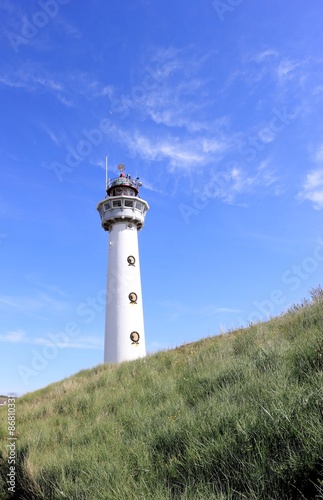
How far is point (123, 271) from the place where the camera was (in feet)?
77.9

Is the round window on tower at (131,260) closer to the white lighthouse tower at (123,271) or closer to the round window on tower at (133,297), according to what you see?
Answer: the white lighthouse tower at (123,271)

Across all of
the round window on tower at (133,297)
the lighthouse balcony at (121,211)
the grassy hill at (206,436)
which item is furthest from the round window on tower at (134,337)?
the grassy hill at (206,436)

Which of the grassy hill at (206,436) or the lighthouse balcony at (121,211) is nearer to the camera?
the grassy hill at (206,436)

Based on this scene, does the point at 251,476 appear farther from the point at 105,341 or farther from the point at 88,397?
the point at 105,341

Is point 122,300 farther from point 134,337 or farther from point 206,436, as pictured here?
point 206,436

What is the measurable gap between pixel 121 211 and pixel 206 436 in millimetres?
22510

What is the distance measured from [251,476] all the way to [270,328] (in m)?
5.37

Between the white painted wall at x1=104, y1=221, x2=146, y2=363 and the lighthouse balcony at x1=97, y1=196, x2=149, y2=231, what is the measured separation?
465mm

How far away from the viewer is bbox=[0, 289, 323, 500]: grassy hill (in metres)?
3.04

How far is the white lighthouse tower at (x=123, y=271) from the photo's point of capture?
21891 mm

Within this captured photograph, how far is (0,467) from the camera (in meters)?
6.29

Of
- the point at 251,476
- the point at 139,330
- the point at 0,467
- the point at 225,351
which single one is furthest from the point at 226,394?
the point at 139,330

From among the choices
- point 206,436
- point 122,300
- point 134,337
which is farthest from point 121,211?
point 206,436

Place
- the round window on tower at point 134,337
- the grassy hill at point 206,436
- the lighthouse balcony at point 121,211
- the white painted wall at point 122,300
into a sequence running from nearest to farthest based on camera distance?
the grassy hill at point 206,436 < the white painted wall at point 122,300 < the round window on tower at point 134,337 < the lighthouse balcony at point 121,211
